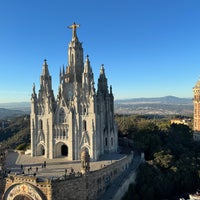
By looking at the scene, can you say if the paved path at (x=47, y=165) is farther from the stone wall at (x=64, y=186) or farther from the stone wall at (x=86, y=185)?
the stone wall at (x=64, y=186)

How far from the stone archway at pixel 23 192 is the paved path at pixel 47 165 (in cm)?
228

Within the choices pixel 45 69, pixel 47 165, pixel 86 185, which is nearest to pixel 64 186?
pixel 86 185

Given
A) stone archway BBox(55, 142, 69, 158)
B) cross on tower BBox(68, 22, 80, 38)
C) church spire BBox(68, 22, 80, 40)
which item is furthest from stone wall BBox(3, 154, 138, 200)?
cross on tower BBox(68, 22, 80, 38)

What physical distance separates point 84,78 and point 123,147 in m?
14.6

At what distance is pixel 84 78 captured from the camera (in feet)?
137

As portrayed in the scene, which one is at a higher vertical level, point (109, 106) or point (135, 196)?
point (109, 106)

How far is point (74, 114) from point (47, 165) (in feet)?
25.1

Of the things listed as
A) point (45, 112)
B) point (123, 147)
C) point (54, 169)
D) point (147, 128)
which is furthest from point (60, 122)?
point (147, 128)

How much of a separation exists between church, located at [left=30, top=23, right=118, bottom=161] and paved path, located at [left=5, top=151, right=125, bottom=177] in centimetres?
142

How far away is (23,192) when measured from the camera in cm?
3111

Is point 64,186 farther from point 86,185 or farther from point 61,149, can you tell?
point 61,149

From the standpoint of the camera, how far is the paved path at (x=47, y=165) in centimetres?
3416

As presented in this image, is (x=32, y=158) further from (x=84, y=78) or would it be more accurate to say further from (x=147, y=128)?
(x=147, y=128)

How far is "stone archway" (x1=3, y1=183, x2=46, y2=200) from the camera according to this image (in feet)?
98.5
